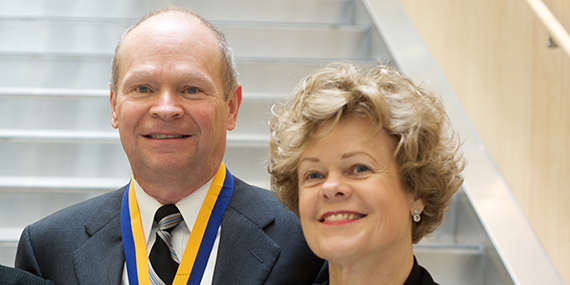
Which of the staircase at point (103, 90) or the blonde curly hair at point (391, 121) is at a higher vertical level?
the blonde curly hair at point (391, 121)

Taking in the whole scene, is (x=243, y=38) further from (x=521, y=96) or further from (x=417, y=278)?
(x=417, y=278)

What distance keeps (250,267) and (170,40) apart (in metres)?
0.62

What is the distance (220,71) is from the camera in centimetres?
158

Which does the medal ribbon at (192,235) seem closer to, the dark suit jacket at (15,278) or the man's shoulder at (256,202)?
the man's shoulder at (256,202)

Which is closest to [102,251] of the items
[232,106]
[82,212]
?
[82,212]

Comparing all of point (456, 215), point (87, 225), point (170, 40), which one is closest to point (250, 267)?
point (87, 225)

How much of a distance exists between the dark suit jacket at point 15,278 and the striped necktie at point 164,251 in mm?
269

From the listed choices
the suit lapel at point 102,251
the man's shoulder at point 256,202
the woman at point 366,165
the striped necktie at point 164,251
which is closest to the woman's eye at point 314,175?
the woman at point 366,165

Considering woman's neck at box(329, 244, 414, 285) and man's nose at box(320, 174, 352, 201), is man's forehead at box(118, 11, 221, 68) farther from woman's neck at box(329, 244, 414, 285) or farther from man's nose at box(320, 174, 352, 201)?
woman's neck at box(329, 244, 414, 285)

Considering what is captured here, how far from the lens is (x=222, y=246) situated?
59.4 inches

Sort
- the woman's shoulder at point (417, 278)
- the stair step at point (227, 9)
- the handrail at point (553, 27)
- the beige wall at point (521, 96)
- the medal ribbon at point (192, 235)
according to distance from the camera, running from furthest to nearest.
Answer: the stair step at point (227, 9) → the beige wall at point (521, 96) → the handrail at point (553, 27) → the medal ribbon at point (192, 235) → the woman's shoulder at point (417, 278)

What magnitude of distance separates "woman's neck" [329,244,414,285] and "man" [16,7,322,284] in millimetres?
207

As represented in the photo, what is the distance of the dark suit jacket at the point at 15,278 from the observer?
4.29 ft

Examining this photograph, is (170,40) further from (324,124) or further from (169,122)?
(324,124)
